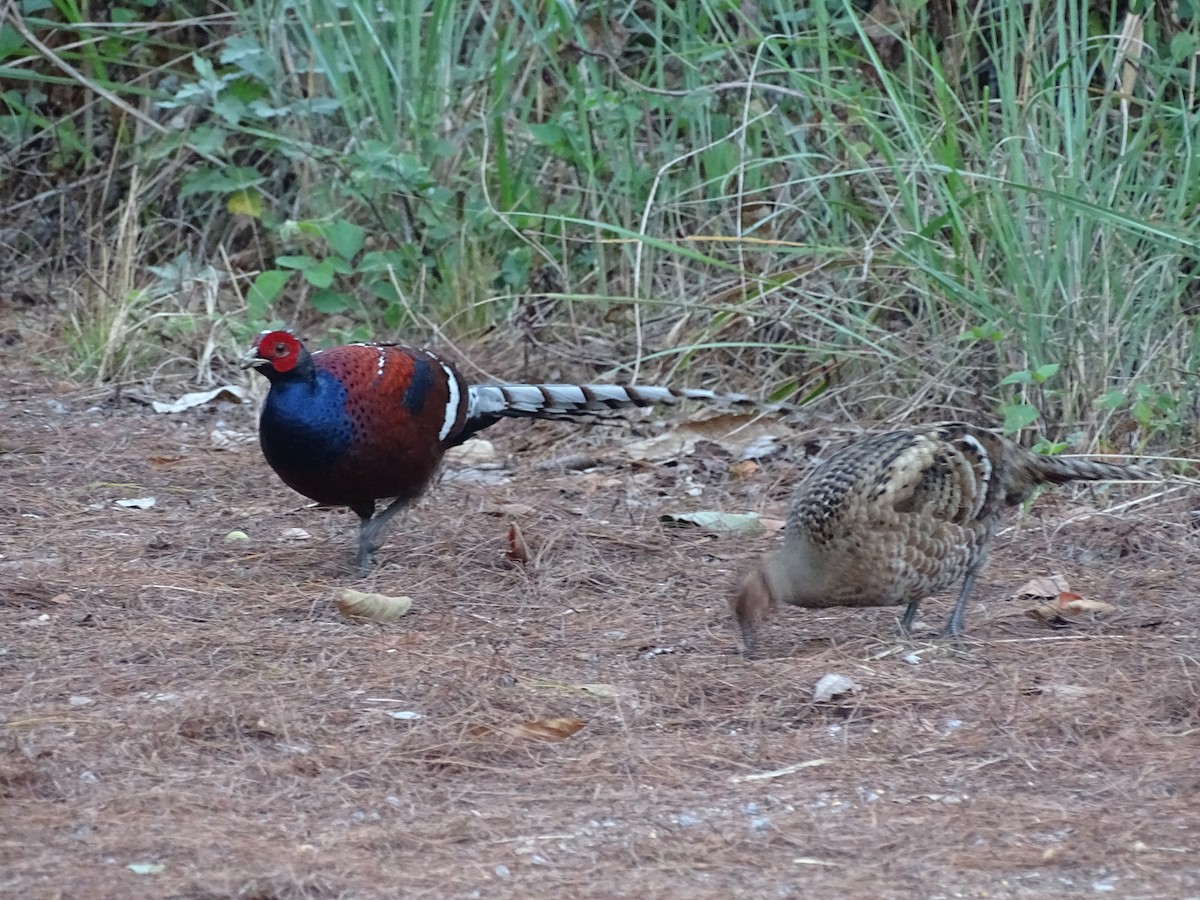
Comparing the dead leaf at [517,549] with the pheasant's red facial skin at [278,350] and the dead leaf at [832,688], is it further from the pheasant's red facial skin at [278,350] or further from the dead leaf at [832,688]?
the dead leaf at [832,688]

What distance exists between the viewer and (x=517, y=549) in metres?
5.00

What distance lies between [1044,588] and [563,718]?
5.48 feet

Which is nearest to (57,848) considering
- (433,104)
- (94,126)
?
(433,104)

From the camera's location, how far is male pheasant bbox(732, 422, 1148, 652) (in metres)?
4.11

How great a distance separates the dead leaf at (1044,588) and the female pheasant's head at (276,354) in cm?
216

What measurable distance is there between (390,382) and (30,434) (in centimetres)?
230

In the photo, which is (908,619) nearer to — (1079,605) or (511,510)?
(1079,605)

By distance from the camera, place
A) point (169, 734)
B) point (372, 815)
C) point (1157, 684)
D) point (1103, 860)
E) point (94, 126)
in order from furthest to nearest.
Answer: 1. point (94, 126)
2. point (1157, 684)
3. point (169, 734)
4. point (372, 815)
5. point (1103, 860)

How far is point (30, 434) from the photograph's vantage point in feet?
22.1

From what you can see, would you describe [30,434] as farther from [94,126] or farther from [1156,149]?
[1156,149]

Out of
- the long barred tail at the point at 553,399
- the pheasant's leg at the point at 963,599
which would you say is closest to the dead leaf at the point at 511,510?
the long barred tail at the point at 553,399

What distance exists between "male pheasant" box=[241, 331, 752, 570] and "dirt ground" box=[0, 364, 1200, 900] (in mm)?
247

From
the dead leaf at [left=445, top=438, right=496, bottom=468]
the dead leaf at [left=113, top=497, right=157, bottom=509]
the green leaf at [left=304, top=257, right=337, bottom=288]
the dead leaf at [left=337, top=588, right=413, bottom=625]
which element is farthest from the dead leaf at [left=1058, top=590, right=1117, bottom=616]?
the green leaf at [left=304, top=257, right=337, bottom=288]

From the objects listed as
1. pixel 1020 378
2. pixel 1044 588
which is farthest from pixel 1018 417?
pixel 1044 588
